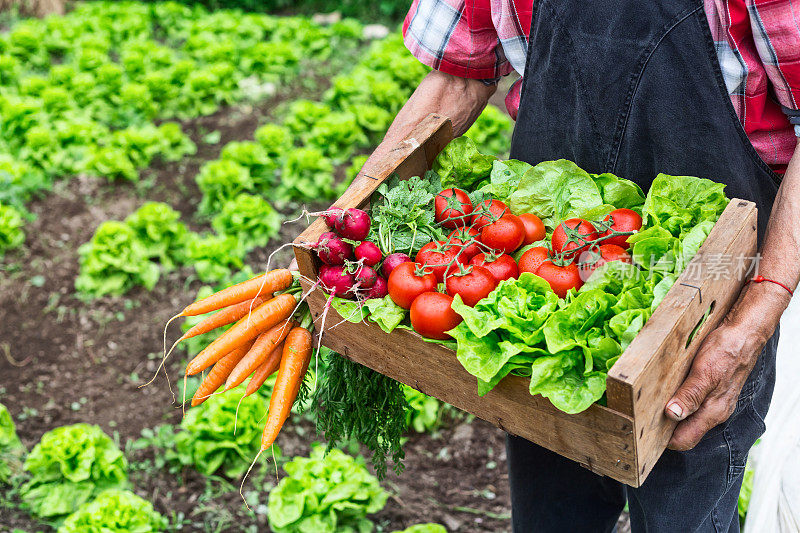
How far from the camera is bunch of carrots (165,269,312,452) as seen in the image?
1948mm

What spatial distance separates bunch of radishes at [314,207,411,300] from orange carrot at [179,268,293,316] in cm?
21

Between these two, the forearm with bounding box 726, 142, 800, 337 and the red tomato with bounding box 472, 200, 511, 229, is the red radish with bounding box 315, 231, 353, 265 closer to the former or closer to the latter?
the red tomato with bounding box 472, 200, 511, 229

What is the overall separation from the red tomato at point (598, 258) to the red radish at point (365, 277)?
472 millimetres

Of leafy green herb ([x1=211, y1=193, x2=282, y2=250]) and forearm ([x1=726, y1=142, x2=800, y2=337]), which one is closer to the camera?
forearm ([x1=726, y1=142, x2=800, y2=337])

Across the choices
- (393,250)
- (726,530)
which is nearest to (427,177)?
(393,250)

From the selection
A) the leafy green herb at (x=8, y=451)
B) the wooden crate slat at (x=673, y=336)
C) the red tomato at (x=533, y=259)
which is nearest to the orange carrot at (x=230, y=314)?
the red tomato at (x=533, y=259)

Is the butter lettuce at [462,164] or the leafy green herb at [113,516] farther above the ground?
the butter lettuce at [462,164]

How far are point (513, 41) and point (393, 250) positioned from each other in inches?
28.0

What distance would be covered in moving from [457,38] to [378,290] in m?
0.85

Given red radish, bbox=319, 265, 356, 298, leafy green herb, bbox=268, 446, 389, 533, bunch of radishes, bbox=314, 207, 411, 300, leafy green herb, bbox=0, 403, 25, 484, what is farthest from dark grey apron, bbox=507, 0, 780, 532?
leafy green herb, bbox=0, 403, 25, 484

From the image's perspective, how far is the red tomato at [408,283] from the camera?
165cm

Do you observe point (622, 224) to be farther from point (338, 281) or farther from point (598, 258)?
point (338, 281)

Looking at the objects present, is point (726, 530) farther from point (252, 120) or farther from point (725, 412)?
point (252, 120)

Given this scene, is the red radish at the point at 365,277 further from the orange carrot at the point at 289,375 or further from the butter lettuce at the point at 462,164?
the butter lettuce at the point at 462,164
